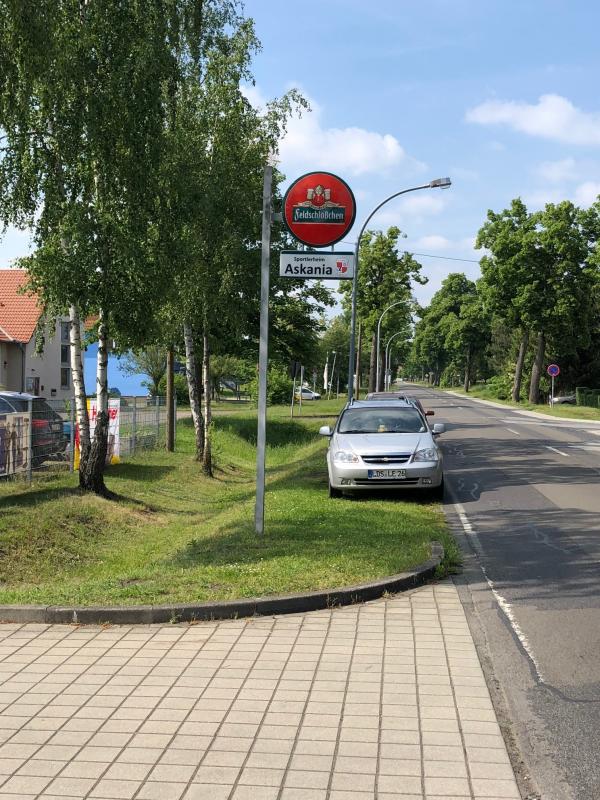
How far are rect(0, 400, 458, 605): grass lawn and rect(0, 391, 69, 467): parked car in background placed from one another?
57cm

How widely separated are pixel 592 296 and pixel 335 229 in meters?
56.2

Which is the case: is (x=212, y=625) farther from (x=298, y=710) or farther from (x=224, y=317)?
(x=224, y=317)

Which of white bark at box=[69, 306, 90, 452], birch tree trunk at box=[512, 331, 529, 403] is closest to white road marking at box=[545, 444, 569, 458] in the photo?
white bark at box=[69, 306, 90, 452]

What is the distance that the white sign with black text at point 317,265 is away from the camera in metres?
9.11

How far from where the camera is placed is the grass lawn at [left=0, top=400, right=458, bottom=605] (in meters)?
7.08

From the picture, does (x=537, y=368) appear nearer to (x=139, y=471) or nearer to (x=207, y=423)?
(x=207, y=423)

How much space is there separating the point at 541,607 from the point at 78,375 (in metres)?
9.40

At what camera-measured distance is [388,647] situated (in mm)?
5684

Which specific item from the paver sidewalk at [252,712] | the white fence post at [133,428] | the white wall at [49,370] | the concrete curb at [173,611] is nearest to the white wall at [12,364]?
the white wall at [49,370]

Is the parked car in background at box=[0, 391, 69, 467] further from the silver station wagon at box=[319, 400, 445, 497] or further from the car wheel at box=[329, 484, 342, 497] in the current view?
the car wheel at box=[329, 484, 342, 497]

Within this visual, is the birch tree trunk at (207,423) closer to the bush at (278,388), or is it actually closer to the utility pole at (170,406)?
the utility pole at (170,406)

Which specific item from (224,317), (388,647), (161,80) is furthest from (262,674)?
(224,317)

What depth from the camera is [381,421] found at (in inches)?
571

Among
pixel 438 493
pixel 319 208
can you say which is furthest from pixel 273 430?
pixel 319 208
